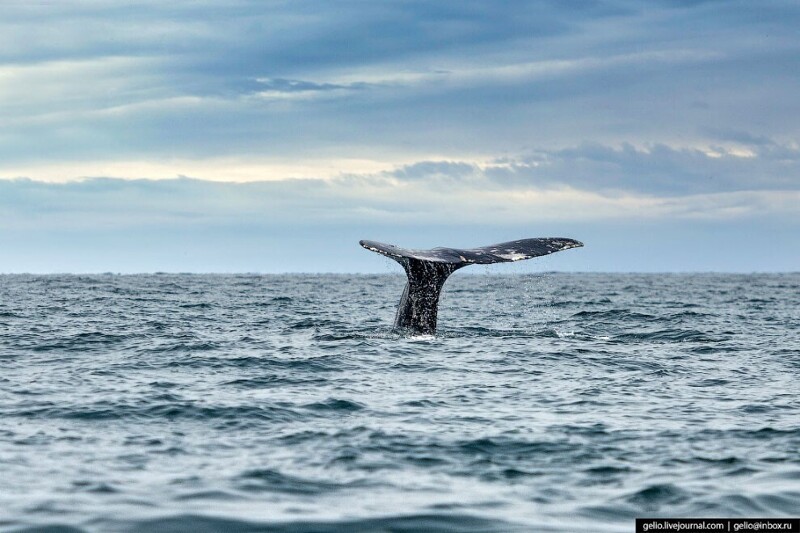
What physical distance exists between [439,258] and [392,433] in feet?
25.9

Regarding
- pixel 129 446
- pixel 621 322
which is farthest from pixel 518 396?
pixel 621 322

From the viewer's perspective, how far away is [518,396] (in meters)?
13.6

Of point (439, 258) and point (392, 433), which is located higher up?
point (439, 258)

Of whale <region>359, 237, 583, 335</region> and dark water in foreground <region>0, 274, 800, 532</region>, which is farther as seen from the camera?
whale <region>359, 237, 583, 335</region>

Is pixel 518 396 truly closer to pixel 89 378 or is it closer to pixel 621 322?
pixel 89 378

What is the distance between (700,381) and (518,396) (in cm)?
351

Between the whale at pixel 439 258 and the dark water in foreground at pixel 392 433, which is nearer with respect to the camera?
the dark water in foreground at pixel 392 433

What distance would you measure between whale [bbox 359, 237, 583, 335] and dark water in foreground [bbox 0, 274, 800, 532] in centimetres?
106

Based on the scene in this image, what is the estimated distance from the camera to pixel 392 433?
35.3 ft

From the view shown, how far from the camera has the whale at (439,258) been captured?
18.0m

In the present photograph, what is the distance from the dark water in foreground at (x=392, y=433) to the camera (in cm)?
783

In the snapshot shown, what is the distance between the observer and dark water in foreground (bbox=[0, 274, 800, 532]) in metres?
7.83

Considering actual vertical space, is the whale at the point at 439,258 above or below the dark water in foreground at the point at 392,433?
above

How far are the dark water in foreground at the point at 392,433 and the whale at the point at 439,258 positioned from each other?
106 centimetres
